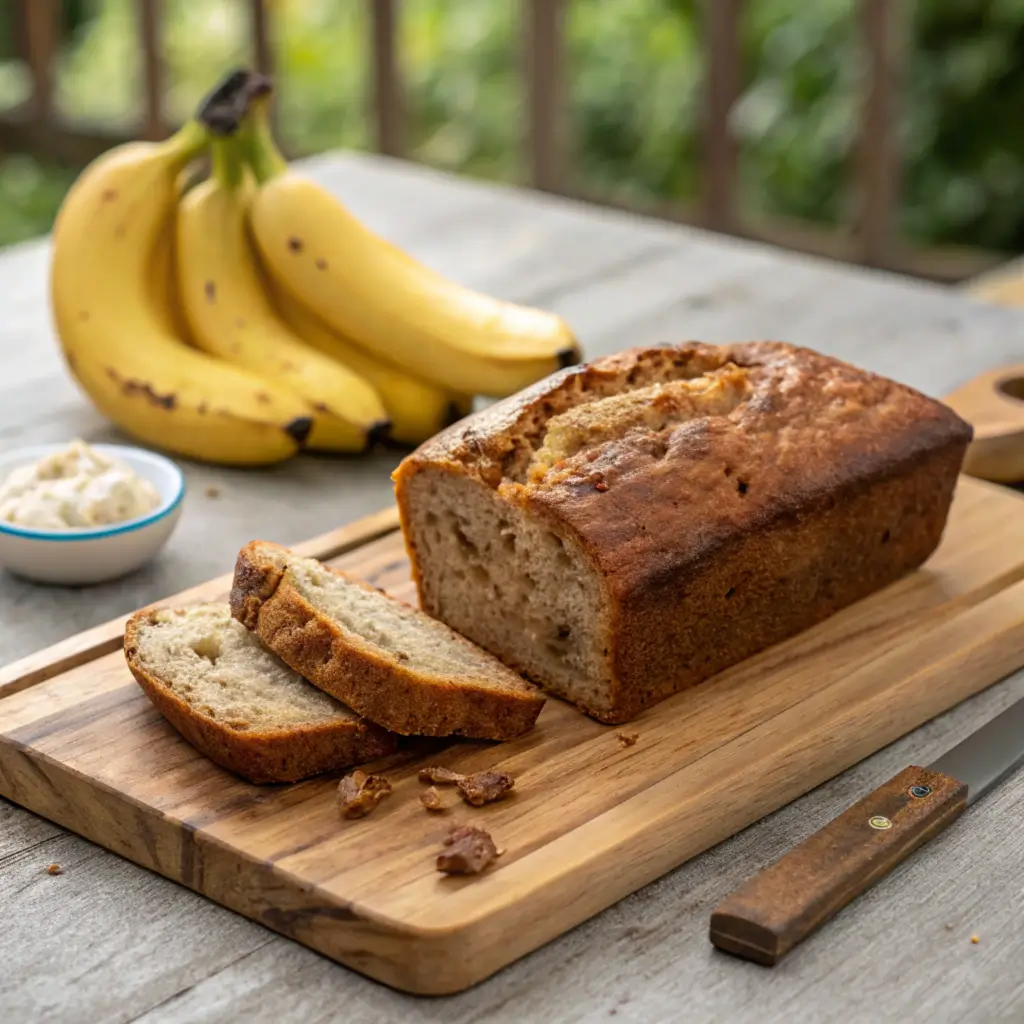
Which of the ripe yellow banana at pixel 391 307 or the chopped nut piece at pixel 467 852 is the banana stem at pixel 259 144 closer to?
the ripe yellow banana at pixel 391 307

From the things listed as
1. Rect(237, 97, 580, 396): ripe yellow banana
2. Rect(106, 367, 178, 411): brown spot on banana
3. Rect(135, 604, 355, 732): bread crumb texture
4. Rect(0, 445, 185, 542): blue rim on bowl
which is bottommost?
Rect(0, 445, 185, 542): blue rim on bowl

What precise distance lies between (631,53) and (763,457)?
5246mm

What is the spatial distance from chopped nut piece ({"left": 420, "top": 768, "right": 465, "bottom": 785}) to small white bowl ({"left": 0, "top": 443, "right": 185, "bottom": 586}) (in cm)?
81

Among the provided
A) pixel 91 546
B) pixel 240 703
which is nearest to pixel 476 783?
pixel 240 703

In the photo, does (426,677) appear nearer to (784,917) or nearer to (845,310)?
A: (784,917)

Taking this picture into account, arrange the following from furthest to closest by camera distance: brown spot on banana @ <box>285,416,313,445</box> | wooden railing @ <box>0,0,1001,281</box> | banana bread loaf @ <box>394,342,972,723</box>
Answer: wooden railing @ <box>0,0,1001,281</box>
brown spot on banana @ <box>285,416,313,445</box>
banana bread loaf @ <box>394,342,972,723</box>

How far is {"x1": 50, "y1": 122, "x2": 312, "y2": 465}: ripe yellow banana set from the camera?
3.11m

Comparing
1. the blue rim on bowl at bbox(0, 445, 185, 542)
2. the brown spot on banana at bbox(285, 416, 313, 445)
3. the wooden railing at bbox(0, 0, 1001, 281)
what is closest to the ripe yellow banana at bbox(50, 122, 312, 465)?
the brown spot on banana at bbox(285, 416, 313, 445)

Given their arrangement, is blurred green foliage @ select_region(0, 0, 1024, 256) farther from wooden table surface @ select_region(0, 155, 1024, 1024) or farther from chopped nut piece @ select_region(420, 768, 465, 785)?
chopped nut piece @ select_region(420, 768, 465, 785)

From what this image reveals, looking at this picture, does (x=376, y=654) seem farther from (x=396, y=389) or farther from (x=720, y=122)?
(x=720, y=122)

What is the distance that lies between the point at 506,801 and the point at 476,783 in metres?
0.05

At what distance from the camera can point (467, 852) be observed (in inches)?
75.7

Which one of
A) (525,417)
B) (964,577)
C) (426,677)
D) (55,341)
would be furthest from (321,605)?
(55,341)

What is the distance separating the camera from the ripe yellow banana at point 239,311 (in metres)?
3.17
